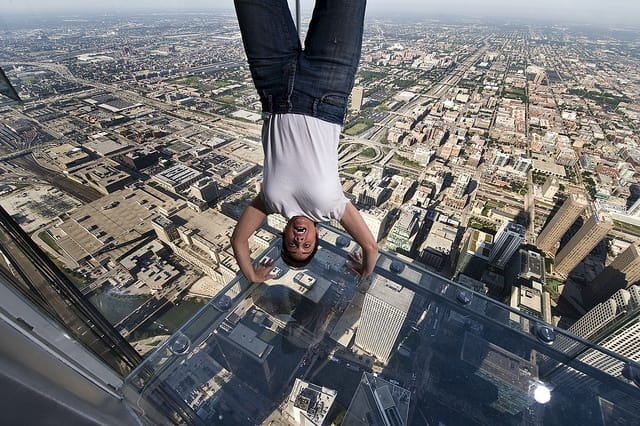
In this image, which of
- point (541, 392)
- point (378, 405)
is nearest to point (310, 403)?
point (378, 405)

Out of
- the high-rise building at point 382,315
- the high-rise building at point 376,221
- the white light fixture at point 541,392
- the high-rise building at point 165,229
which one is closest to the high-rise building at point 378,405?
the high-rise building at point 382,315

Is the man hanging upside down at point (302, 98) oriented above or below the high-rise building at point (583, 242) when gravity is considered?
above

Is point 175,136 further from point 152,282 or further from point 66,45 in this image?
point 66,45

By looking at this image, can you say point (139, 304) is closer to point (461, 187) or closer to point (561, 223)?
point (461, 187)

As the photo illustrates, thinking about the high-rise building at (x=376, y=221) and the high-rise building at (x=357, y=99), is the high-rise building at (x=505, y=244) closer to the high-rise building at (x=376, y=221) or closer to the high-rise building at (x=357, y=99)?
the high-rise building at (x=376, y=221)

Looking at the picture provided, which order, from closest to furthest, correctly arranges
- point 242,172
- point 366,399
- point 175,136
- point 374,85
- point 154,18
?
point 366,399 → point 242,172 → point 175,136 → point 374,85 → point 154,18

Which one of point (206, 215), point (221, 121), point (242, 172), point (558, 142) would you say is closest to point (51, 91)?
point (221, 121)
